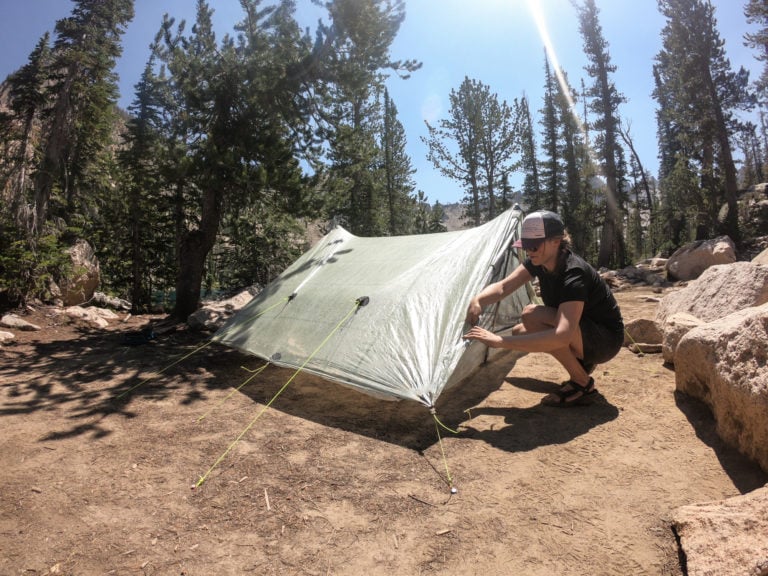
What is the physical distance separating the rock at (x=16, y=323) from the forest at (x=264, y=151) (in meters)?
0.83

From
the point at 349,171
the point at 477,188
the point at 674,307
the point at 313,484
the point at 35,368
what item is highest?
the point at 477,188

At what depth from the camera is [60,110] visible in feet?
40.6

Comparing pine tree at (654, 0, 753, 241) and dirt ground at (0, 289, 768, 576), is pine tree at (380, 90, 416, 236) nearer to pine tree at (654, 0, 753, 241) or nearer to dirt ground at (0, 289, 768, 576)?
pine tree at (654, 0, 753, 241)

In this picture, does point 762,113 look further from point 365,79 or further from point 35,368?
point 35,368

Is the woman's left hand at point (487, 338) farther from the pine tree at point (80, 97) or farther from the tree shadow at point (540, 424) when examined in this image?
the pine tree at point (80, 97)

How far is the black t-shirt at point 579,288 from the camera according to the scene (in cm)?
309

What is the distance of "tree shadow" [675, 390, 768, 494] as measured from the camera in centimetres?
234

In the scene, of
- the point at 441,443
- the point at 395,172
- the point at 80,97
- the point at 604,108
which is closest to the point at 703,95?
the point at 604,108

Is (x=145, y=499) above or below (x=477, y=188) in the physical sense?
below

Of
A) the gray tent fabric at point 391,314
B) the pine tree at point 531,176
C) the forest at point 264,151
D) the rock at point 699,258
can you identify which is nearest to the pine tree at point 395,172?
the forest at point 264,151

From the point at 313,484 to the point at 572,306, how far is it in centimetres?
219

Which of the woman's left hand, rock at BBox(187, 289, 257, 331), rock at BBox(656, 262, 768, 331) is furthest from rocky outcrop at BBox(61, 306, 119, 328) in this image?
rock at BBox(656, 262, 768, 331)

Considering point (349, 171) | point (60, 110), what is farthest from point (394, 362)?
point (60, 110)

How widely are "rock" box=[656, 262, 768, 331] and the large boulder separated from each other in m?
11.2
